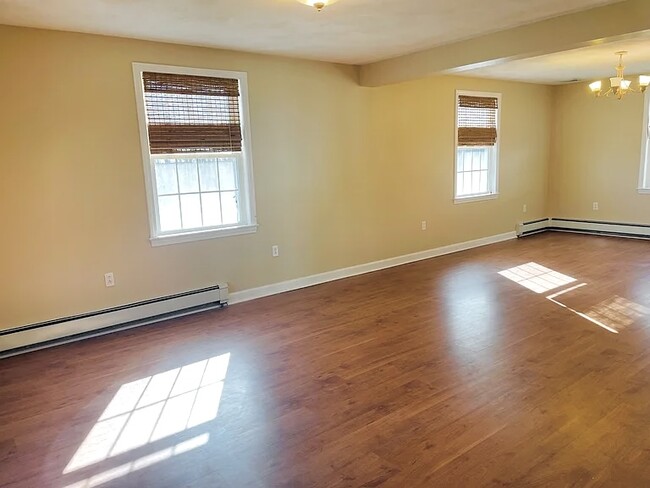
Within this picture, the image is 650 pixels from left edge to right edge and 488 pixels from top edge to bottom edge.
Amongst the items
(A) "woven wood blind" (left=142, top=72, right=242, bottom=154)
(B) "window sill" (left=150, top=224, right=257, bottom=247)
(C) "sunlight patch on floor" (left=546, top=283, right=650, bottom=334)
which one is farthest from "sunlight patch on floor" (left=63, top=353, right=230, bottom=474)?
(C) "sunlight patch on floor" (left=546, top=283, right=650, bottom=334)

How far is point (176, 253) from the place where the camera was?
4.44m

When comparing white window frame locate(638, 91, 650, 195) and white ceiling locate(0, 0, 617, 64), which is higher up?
white ceiling locate(0, 0, 617, 64)

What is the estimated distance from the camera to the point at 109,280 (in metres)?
4.09

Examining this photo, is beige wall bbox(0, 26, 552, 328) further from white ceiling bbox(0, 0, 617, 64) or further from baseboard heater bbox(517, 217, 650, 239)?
baseboard heater bbox(517, 217, 650, 239)

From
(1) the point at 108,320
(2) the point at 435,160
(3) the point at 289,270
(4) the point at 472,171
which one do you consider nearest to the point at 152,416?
(1) the point at 108,320

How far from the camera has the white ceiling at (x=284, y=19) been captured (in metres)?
3.11

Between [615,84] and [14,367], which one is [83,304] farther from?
[615,84]


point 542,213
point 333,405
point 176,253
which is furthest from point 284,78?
point 542,213

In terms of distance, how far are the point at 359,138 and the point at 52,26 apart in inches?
128

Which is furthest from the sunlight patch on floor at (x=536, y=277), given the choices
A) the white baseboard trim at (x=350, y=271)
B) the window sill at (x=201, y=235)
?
the window sill at (x=201, y=235)

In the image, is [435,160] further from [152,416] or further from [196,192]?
[152,416]

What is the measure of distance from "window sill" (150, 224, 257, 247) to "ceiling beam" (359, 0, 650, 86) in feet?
7.51

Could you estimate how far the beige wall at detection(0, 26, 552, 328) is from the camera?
12.0 feet

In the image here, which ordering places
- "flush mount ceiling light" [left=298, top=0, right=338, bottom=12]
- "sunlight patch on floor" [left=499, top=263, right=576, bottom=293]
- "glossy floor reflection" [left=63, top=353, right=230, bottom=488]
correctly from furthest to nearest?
"sunlight patch on floor" [left=499, top=263, right=576, bottom=293], "flush mount ceiling light" [left=298, top=0, right=338, bottom=12], "glossy floor reflection" [left=63, top=353, right=230, bottom=488]
